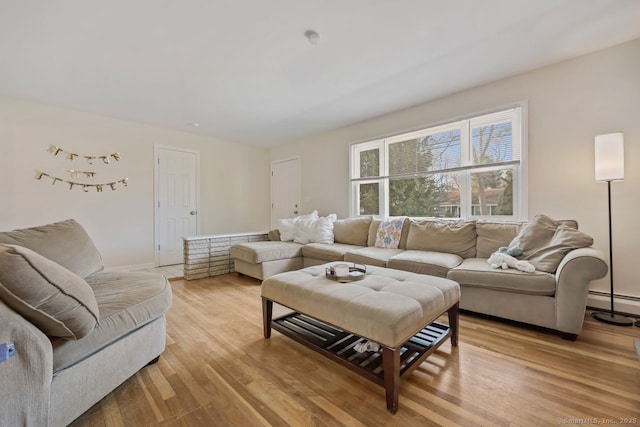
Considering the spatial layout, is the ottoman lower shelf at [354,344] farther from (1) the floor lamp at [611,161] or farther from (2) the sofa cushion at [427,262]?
(1) the floor lamp at [611,161]

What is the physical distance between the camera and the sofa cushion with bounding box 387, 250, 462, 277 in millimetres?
2363

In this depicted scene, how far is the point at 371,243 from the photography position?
11.5 feet

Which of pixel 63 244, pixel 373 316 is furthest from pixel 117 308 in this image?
pixel 373 316

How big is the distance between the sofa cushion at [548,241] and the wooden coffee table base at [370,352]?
3.01 ft

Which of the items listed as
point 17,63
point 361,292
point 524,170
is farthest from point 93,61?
point 524,170

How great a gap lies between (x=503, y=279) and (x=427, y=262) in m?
0.58

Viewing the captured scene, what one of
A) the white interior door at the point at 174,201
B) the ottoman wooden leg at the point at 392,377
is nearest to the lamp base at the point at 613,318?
the ottoman wooden leg at the point at 392,377

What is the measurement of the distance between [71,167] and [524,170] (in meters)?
5.55

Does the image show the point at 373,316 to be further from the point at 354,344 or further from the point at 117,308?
the point at 117,308

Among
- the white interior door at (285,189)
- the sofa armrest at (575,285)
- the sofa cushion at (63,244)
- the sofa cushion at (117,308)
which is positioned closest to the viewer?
→ the sofa cushion at (117,308)

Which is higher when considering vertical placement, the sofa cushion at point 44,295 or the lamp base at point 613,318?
the sofa cushion at point 44,295

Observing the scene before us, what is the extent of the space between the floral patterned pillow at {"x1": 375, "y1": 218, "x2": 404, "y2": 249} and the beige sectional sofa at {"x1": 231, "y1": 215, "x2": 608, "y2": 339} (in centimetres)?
5

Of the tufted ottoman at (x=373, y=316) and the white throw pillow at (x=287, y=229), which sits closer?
the tufted ottoman at (x=373, y=316)

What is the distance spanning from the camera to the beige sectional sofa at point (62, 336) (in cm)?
89
